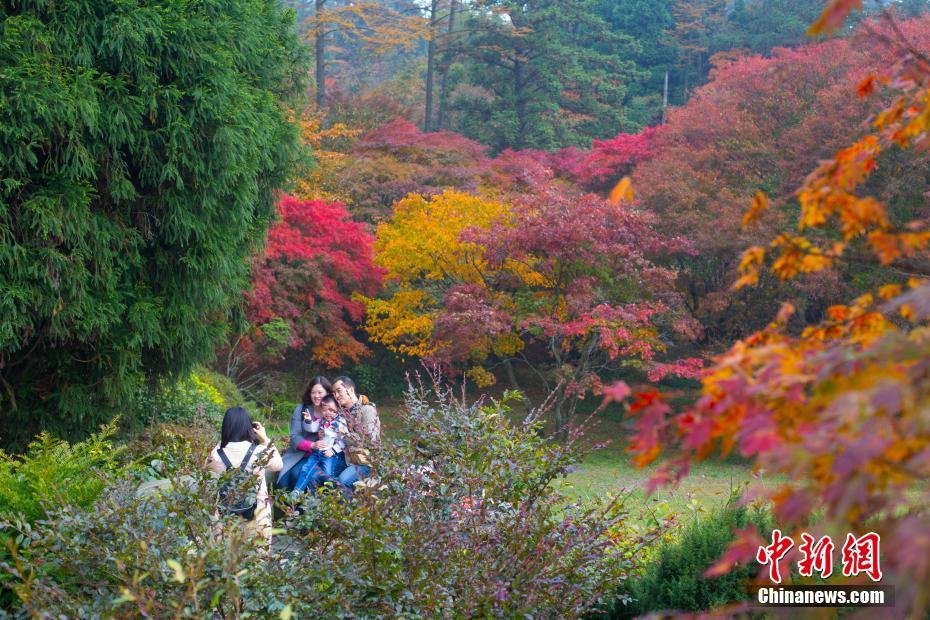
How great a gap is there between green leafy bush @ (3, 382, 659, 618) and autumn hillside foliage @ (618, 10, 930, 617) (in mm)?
1752

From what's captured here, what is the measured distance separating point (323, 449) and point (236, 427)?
1337 millimetres

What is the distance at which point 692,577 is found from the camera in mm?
4320

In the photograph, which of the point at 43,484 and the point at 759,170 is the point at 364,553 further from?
the point at 759,170

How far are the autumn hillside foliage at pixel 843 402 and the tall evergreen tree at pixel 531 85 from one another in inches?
862

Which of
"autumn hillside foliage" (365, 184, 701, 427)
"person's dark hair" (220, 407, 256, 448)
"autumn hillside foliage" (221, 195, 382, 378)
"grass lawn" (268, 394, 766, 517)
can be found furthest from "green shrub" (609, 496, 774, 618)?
"autumn hillside foliage" (221, 195, 382, 378)

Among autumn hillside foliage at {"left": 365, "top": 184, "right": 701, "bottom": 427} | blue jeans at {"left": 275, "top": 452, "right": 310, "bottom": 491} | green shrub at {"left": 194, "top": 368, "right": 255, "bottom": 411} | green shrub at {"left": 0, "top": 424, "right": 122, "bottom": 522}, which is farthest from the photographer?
autumn hillside foliage at {"left": 365, "top": 184, "right": 701, "bottom": 427}

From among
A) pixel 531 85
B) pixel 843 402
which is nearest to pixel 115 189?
pixel 843 402

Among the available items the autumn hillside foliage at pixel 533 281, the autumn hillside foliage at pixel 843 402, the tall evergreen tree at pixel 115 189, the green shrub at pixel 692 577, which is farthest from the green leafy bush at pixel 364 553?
the autumn hillside foliage at pixel 533 281

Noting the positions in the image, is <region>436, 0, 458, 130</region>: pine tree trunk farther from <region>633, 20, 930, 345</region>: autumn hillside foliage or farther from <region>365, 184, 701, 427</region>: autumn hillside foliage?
<region>365, 184, 701, 427</region>: autumn hillside foliage

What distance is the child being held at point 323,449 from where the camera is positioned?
6230 millimetres

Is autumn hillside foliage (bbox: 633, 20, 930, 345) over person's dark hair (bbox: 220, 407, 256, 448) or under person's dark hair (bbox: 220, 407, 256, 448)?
over

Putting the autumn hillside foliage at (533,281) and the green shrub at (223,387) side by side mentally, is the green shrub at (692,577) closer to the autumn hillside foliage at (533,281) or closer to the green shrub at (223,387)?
the autumn hillside foliage at (533,281)

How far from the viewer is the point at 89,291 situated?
A: 685 centimetres

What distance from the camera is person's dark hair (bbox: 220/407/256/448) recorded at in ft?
16.4
